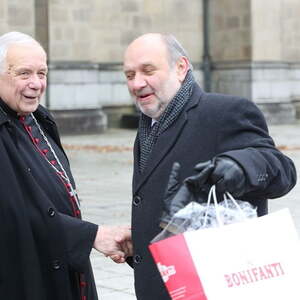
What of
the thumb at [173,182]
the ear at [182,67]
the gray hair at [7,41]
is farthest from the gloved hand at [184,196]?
the gray hair at [7,41]

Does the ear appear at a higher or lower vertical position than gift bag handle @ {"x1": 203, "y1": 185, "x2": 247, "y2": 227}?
higher

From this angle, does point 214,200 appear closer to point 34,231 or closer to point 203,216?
point 203,216

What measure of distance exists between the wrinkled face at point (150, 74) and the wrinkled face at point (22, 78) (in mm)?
482

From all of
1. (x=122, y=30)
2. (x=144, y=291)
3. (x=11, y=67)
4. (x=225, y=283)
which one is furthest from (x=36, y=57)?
(x=122, y=30)

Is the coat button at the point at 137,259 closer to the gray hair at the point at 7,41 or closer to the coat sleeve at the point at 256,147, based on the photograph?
the coat sleeve at the point at 256,147

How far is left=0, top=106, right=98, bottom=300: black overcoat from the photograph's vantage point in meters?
3.58

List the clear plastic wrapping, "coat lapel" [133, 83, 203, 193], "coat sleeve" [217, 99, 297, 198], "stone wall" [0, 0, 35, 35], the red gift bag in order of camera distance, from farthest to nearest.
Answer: "stone wall" [0, 0, 35, 35] < "coat lapel" [133, 83, 203, 193] < "coat sleeve" [217, 99, 297, 198] < the clear plastic wrapping < the red gift bag

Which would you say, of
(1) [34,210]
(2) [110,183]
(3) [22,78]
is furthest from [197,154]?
(2) [110,183]

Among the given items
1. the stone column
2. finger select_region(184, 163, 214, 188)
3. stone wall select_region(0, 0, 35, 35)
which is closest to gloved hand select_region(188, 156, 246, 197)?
finger select_region(184, 163, 214, 188)

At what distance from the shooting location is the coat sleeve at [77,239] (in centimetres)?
375

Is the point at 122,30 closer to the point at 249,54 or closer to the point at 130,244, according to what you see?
the point at 249,54

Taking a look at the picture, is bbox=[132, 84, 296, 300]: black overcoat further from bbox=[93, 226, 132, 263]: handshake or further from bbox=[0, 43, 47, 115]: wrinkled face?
bbox=[0, 43, 47, 115]: wrinkled face

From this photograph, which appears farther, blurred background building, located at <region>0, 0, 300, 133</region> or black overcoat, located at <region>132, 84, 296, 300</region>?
blurred background building, located at <region>0, 0, 300, 133</region>

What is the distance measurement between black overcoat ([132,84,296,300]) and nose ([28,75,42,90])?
1.89ft
